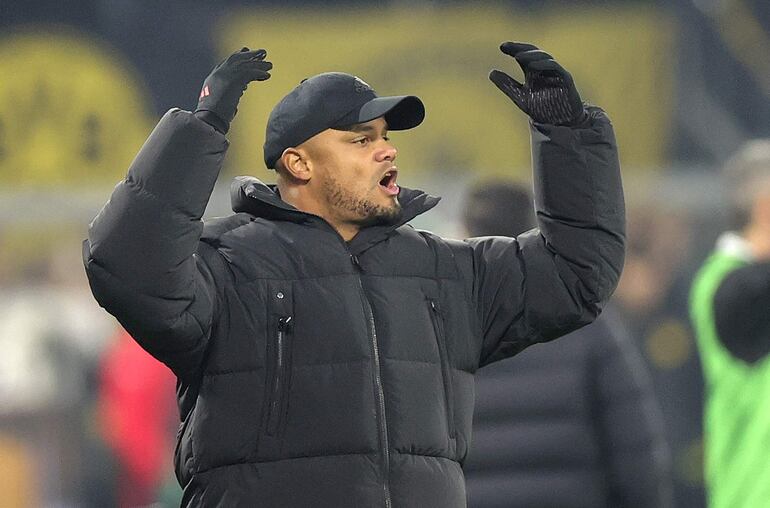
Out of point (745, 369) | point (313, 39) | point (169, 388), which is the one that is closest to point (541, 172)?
point (745, 369)

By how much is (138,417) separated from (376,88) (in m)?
2.25

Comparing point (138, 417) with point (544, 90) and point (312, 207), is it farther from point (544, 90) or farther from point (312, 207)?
point (544, 90)

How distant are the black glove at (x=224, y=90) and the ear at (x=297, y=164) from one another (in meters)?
0.21

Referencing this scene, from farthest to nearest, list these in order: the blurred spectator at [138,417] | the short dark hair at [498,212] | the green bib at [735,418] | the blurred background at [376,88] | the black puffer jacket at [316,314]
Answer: the blurred background at [376,88] → the blurred spectator at [138,417] → the green bib at [735,418] → the short dark hair at [498,212] → the black puffer jacket at [316,314]

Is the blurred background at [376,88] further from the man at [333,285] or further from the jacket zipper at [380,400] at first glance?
the jacket zipper at [380,400]

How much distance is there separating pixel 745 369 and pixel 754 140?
295 cm

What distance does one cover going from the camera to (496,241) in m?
3.36

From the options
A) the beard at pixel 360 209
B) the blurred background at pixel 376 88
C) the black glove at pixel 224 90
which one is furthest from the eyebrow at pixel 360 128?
the blurred background at pixel 376 88

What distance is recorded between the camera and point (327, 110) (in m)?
3.22

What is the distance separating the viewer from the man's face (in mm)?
3193

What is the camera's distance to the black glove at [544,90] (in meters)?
3.20

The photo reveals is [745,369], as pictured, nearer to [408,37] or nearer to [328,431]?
[328,431]

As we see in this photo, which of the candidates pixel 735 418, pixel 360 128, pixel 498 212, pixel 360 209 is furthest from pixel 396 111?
pixel 735 418

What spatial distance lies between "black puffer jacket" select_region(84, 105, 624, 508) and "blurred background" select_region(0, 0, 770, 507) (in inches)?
165
